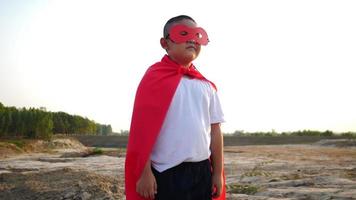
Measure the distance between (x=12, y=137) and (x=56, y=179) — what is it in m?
24.4

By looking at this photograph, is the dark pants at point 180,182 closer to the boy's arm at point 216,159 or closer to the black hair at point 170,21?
the boy's arm at point 216,159

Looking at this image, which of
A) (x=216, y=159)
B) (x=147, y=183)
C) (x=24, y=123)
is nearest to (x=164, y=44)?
(x=216, y=159)

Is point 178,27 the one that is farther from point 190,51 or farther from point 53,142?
point 53,142

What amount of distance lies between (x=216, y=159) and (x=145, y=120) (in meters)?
0.49

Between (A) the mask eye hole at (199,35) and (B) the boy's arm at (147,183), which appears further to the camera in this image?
(A) the mask eye hole at (199,35)

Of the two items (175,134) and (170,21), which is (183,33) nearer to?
(170,21)

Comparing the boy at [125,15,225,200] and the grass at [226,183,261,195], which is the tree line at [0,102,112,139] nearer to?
the grass at [226,183,261,195]

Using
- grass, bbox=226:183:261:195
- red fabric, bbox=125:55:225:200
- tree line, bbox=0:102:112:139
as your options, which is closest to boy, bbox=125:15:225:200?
red fabric, bbox=125:55:225:200

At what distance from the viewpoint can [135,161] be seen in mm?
2240

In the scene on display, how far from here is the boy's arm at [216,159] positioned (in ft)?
8.03

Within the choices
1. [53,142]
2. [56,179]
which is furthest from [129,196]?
[53,142]

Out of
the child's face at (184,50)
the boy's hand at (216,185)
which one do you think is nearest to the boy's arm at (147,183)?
the boy's hand at (216,185)

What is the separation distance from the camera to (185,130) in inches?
91.6

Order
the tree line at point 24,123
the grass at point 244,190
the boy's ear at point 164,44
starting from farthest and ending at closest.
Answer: the tree line at point 24,123 → the grass at point 244,190 → the boy's ear at point 164,44
